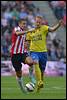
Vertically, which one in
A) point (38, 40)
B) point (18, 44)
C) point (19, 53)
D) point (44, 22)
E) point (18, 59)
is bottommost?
point (18, 59)

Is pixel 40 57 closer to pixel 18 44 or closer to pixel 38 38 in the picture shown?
pixel 38 38

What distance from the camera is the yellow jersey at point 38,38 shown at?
636 inches

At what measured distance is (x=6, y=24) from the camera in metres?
29.2

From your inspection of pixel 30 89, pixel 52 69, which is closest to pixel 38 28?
pixel 30 89

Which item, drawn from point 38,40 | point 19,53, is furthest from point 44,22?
point 19,53

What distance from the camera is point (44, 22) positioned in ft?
100

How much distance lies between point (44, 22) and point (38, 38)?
566 inches

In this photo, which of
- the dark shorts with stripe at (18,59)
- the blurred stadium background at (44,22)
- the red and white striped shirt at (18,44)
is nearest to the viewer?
the red and white striped shirt at (18,44)

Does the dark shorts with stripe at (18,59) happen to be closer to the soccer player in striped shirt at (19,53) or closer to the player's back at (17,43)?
the soccer player in striped shirt at (19,53)

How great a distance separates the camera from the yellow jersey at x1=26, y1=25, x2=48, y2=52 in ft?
53.0

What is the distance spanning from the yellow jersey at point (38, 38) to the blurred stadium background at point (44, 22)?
33.5 feet

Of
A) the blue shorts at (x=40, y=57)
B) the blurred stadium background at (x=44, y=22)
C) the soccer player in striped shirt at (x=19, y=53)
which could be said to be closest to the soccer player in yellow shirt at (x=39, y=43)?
the blue shorts at (x=40, y=57)

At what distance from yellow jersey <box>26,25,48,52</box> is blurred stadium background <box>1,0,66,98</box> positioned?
10217 mm

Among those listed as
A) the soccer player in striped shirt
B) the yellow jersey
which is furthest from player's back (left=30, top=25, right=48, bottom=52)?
the soccer player in striped shirt
